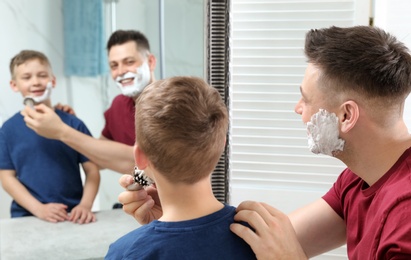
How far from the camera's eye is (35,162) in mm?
1480

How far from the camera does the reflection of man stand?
4.64ft

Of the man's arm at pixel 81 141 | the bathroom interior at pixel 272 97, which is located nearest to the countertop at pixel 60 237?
the bathroom interior at pixel 272 97

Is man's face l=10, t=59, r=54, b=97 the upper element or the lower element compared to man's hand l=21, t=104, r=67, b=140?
upper

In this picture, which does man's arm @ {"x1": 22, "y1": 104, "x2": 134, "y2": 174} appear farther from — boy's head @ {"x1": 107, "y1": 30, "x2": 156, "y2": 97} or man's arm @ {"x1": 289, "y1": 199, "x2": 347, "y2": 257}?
man's arm @ {"x1": 289, "y1": 199, "x2": 347, "y2": 257}

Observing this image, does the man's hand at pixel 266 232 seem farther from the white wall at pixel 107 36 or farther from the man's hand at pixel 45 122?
the man's hand at pixel 45 122

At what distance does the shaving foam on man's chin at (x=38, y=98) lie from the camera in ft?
4.81

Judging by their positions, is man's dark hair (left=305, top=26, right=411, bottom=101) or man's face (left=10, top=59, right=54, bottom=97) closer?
man's dark hair (left=305, top=26, right=411, bottom=101)

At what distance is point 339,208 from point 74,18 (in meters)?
1.10

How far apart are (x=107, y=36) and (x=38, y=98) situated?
0.38 meters

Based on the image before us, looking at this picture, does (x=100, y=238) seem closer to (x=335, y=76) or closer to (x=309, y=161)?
(x=309, y=161)

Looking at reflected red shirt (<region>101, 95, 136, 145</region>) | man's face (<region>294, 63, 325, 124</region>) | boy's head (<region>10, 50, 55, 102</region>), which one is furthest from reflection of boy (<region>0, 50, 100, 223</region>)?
man's face (<region>294, 63, 325, 124</region>)

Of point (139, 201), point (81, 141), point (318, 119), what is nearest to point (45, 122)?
point (81, 141)

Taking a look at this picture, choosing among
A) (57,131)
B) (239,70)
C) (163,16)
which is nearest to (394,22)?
(239,70)

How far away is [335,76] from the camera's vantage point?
2.58 feet
